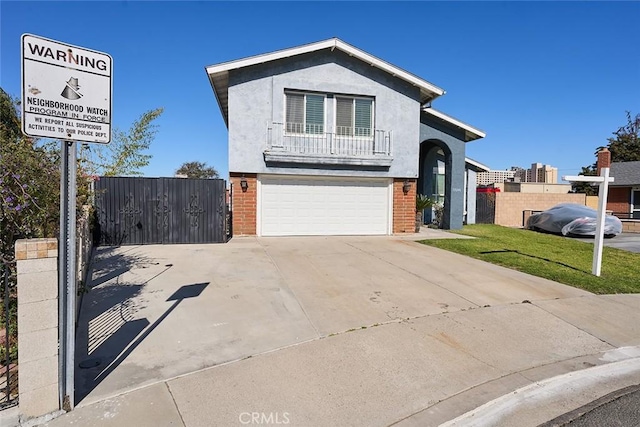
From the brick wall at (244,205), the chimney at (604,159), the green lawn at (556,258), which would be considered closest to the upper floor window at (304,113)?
the brick wall at (244,205)

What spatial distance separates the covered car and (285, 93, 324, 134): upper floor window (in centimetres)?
1261

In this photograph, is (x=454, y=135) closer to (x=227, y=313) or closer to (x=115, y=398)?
(x=227, y=313)

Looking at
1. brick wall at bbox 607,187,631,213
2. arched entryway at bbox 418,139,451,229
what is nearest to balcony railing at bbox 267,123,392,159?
arched entryway at bbox 418,139,451,229

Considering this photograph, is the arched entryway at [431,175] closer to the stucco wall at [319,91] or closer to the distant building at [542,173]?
the stucco wall at [319,91]

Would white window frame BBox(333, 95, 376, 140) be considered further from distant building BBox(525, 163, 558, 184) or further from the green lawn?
distant building BBox(525, 163, 558, 184)

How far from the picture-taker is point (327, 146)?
13.4 meters

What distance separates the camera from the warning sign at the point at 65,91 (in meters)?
2.95

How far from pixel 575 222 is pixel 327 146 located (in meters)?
12.4

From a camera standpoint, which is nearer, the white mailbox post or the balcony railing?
the white mailbox post

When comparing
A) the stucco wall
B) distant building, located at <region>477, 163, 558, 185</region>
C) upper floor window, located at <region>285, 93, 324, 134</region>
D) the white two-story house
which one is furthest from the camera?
distant building, located at <region>477, 163, 558, 185</region>

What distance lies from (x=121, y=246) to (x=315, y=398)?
369 inches

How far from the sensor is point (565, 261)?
34.2ft

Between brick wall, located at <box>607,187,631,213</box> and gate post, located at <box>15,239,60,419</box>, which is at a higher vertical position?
brick wall, located at <box>607,187,631,213</box>

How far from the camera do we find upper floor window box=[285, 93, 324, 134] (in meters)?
13.2
